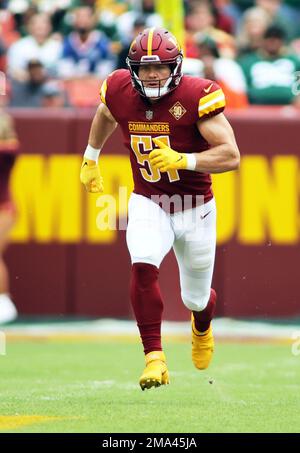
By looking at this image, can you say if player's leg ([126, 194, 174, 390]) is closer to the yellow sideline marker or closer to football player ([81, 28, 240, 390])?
football player ([81, 28, 240, 390])

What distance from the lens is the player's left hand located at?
6441mm

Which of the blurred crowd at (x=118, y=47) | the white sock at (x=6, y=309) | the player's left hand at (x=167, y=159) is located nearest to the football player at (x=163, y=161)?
the player's left hand at (x=167, y=159)

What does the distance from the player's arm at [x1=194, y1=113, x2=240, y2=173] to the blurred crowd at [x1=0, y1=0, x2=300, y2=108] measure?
4869 mm

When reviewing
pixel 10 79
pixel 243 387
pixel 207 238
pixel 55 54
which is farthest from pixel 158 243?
pixel 55 54

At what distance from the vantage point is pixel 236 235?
11.4 metres

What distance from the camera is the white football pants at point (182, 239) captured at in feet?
22.1

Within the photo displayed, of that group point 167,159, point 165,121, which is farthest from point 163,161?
point 165,121

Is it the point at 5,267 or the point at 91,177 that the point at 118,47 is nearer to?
the point at 5,267

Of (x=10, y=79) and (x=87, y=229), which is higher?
(x=10, y=79)

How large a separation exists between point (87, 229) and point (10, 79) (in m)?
1.82

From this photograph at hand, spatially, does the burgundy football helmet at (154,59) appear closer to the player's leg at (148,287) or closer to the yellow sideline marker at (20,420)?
the player's leg at (148,287)

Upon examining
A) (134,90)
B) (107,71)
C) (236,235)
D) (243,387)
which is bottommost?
(243,387)

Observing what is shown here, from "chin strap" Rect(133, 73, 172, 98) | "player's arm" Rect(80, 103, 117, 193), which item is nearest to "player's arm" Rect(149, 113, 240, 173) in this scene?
"chin strap" Rect(133, 73, 172, 98)
